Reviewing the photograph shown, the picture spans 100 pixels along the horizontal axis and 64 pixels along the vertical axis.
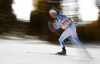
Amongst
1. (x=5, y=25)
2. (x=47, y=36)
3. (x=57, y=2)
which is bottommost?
(x=47, y=36)

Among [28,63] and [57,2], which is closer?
[28,63]

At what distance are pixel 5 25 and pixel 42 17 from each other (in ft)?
8.38

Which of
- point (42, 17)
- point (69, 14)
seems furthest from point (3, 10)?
point (69, 14)

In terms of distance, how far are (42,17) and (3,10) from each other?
8.68 feet

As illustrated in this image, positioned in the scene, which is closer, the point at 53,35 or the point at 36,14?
the point at 53,35

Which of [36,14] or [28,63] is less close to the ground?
[36,14]

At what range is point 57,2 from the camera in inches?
249

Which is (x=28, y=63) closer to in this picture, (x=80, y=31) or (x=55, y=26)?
(x=55, y=26)

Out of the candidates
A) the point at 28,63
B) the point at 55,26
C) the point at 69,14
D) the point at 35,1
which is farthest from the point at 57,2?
the point at 28,63

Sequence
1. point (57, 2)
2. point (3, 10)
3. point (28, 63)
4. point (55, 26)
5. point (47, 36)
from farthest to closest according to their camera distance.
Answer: point (3, 10), point (47, 36), point (57, 2), point (55, 26), point (28, 63)

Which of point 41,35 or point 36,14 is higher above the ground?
point 36,14

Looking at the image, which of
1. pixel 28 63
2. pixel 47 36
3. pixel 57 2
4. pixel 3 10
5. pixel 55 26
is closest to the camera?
pixel 28 63

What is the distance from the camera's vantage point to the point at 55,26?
3.28 meters

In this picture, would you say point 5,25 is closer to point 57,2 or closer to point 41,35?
point 41,35
